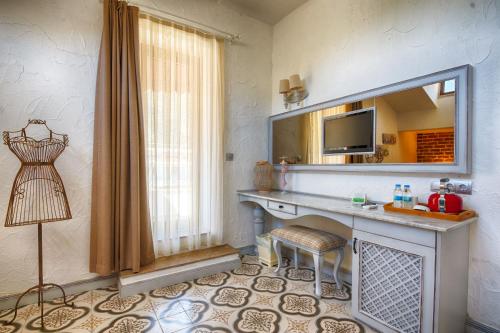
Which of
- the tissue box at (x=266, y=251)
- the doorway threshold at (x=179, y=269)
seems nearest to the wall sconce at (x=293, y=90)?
the tissue box at (x=266, y=251)

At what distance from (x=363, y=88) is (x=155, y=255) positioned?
2395 mm

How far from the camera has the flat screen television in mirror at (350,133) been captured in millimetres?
2010

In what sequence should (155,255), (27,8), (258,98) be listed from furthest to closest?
(258,98)
(155,255)
(27,8)

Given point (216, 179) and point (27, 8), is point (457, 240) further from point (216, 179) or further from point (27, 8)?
point (27, 8)

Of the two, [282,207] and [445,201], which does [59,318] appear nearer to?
[282,207]

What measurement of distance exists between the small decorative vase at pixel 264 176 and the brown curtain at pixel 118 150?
48.6 inches

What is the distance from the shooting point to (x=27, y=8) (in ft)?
6.09

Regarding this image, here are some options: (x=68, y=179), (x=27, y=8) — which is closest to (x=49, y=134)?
(x=68, y=179)

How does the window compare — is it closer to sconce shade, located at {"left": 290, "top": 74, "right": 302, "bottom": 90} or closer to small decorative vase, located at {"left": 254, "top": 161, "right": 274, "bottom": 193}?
sconce shade, located at {"left": 290, "top": 74, "right": 302, "bottom": 90}

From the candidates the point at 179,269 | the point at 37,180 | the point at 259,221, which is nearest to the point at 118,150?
the point at 37,180

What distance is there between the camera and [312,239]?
1.99m

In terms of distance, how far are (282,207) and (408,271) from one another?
1.08 meters

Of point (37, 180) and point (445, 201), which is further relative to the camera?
point (37, 180)

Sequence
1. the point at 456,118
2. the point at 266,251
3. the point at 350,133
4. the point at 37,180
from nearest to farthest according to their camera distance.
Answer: the point at 456,118 < the point at 37,180 < the point at 350,133 < the point at 266,251
